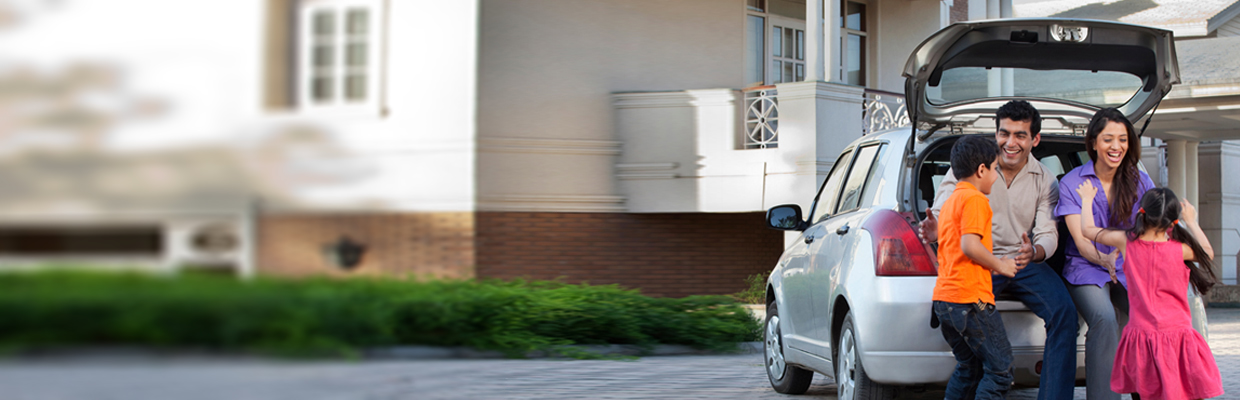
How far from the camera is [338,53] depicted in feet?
2.51

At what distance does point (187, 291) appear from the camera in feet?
2.02

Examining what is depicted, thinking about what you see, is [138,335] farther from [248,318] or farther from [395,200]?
[395,200]

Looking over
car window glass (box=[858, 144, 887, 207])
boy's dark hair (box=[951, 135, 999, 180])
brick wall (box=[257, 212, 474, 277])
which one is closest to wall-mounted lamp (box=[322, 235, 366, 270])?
brick wall (box=[257, 212, 474, 277])

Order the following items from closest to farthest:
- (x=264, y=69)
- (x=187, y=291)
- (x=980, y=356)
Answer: (x=187, y=291), (x=264, y=69), (x=980, y=356)

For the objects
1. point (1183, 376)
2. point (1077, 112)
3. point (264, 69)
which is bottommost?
point (1183, 376)

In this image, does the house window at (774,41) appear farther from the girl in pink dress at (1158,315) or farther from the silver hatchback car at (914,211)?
the girl in pink dress at (1158,315)

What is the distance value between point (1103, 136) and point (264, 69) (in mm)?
4832

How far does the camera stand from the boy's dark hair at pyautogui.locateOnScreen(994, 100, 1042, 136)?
493 cm

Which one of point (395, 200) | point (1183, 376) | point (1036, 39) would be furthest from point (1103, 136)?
point (395, 200)

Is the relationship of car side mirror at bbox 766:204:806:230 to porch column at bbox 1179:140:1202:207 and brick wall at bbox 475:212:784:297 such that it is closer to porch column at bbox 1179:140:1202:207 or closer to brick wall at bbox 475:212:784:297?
brick wall at bbox 475:212:784:297

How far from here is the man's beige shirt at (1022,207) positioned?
189 inches

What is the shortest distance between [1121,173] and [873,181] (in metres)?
1.17

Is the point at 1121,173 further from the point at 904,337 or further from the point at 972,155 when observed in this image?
the point at 904,337

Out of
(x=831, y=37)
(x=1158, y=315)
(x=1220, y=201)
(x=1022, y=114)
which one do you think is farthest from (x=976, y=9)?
(x=1158, y=315)
